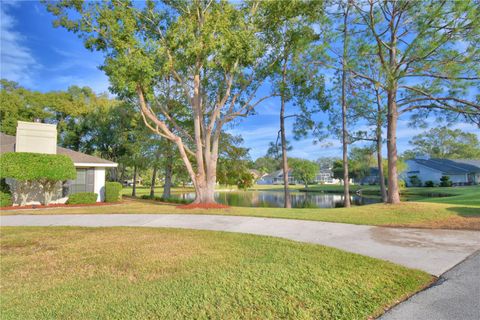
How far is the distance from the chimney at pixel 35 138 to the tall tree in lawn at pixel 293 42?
12.7m

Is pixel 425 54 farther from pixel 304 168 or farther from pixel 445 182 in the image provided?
pixel 304 168

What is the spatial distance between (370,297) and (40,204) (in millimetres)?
16947

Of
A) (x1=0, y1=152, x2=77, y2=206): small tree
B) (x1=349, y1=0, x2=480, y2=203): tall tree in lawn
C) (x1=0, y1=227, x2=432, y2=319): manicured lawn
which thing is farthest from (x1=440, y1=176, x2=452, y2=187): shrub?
(x1=0, y1=152, x2=77, y2=206): small tree

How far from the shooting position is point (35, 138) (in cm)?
1504

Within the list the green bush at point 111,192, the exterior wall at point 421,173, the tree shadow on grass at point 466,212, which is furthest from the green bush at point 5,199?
the exterior wall at point 421,173

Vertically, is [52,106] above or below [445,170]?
above

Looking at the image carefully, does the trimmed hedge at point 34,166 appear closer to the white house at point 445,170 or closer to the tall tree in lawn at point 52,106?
the tall tree in lawn at point 52,106

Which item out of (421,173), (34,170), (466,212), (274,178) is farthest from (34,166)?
(274,178)

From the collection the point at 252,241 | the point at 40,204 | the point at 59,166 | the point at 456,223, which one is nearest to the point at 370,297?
the point at 252,241

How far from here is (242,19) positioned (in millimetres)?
13812

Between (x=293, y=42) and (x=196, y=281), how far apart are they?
14.3 metres

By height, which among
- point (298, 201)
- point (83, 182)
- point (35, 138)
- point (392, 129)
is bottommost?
point (298, 201)

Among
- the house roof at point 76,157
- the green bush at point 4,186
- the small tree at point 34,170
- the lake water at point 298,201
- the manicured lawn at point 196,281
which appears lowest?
the lake water at point 298,201

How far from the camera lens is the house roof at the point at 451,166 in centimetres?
4066
